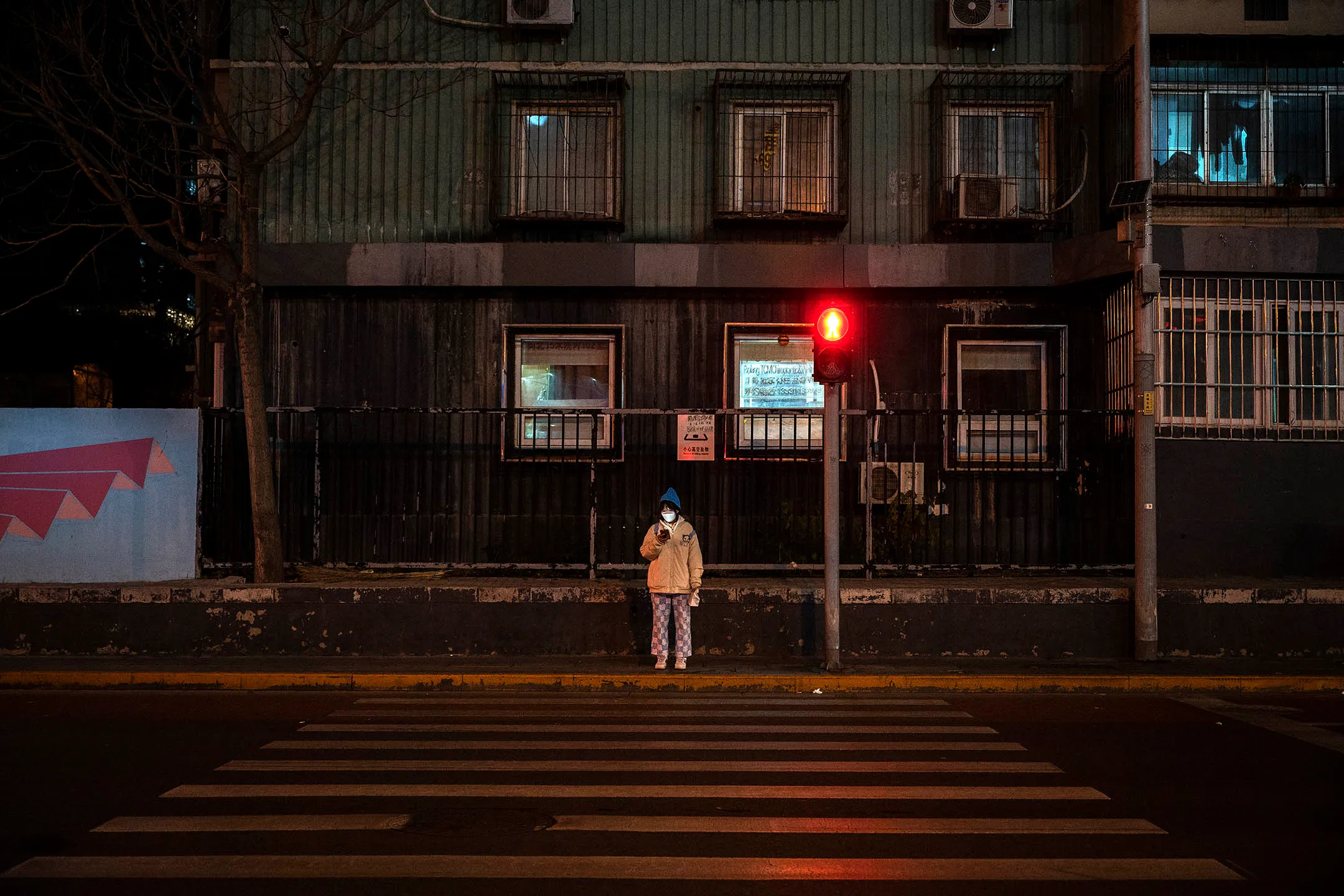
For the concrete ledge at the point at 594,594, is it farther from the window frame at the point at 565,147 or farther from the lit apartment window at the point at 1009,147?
the lit apartment window at the point at 1009,147

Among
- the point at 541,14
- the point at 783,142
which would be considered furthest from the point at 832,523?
the point at 541,14

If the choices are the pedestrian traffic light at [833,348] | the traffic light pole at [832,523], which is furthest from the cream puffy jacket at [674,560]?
the pedestrian traffic light at [833,348]

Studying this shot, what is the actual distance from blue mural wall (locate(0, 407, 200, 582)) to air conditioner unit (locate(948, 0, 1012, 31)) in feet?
36.3

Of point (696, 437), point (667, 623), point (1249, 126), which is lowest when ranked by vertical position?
point (667, 623)

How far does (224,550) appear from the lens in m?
13.8

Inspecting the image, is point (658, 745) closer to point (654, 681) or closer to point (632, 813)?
point (632, 813)

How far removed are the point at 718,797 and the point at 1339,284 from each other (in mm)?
12037

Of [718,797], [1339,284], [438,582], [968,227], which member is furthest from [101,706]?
[1339,284]

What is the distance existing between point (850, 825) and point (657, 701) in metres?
4.51

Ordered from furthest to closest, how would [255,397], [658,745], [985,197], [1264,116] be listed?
[985,197], [1264,116], [255,397], [658,745]

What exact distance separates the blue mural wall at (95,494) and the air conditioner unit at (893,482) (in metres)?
8.31

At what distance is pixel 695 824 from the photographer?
20.0ft

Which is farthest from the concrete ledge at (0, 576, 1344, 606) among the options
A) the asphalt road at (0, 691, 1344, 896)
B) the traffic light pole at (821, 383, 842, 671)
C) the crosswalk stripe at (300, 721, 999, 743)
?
the crosswalk stripe at (300, 721, 999, 743)

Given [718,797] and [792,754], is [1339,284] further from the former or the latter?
[718,797]
